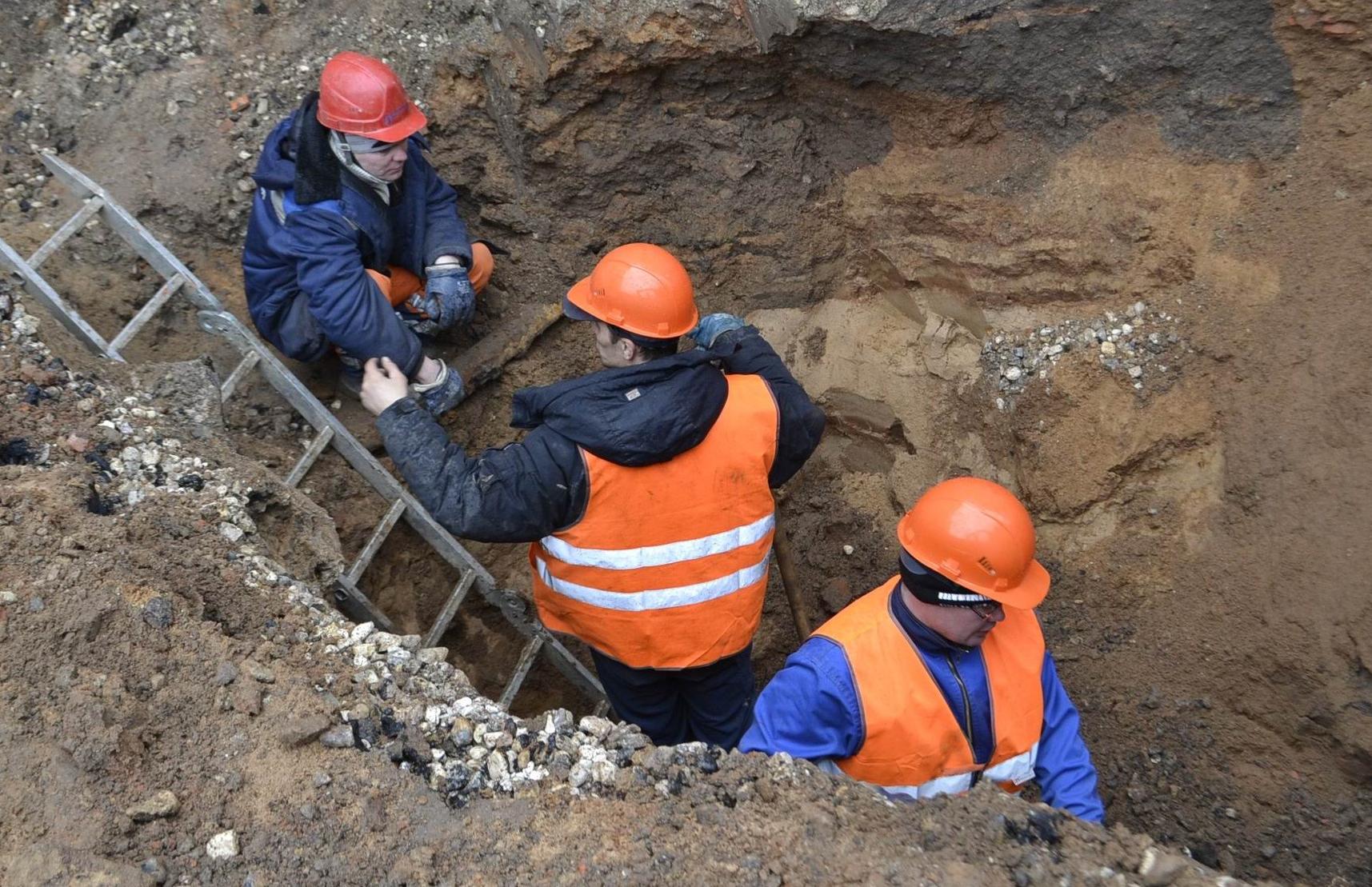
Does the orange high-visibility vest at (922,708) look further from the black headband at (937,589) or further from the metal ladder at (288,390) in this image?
the metal ladder at (288,390)

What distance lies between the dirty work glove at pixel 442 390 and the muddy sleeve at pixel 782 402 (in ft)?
3.97

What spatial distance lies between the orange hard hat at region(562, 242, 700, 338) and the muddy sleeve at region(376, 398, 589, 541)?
465mm

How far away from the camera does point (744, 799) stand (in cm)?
262

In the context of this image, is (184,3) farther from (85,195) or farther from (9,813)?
(9,813)

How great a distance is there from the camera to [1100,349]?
4.23 metres

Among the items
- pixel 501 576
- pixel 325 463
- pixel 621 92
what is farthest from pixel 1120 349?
pixel 325 463

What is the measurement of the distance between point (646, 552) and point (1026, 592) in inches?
46.3

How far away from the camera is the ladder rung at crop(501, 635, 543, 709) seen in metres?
4.29

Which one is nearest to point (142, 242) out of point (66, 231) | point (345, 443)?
point (66, 231)

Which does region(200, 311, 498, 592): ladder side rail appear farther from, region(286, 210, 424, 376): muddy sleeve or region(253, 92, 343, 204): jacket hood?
region(253, 92, 343, 204): jacket hood

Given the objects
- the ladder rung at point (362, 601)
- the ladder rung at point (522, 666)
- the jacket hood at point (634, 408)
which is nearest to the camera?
the jacket hood at point (634, 408)

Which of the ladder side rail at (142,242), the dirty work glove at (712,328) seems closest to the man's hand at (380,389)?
the dirty work glove at (712,328)

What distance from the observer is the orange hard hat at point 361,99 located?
3873 millimetres

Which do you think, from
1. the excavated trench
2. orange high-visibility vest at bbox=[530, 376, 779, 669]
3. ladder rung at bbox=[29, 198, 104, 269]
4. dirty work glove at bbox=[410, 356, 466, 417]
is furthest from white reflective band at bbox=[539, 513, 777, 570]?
ladder rung at bbox=[29, 198, 104, 269]
